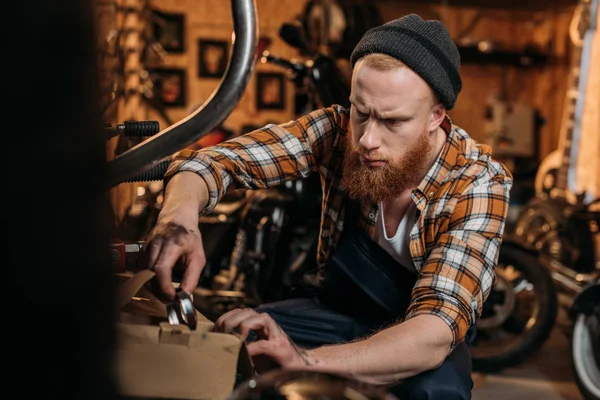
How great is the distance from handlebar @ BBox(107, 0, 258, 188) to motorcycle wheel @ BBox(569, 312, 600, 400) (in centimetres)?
250

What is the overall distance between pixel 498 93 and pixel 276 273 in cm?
709

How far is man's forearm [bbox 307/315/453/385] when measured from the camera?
131 cm

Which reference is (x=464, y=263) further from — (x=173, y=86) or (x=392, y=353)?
(x=173, y=86)

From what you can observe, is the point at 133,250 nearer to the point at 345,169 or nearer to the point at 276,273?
the point at 345,169

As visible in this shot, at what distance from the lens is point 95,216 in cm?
63

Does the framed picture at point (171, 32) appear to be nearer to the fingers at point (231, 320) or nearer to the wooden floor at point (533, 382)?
the wooden floor at point (533, 382)

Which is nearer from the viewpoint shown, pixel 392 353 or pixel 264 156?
pixel 392 353

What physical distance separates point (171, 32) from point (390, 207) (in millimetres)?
7262

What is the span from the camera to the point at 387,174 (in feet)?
5.66

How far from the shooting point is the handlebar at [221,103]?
3.01 feet

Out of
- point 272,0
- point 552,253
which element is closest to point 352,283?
point 552,253

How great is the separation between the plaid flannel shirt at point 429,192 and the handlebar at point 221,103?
0.62 meters

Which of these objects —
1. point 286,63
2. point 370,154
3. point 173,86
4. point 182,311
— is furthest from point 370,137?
point 173,86

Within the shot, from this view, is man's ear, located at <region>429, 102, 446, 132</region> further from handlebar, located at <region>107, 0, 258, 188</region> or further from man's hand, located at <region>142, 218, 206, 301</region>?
handlebar, located at <region>107, 0, 258, 188</region>
